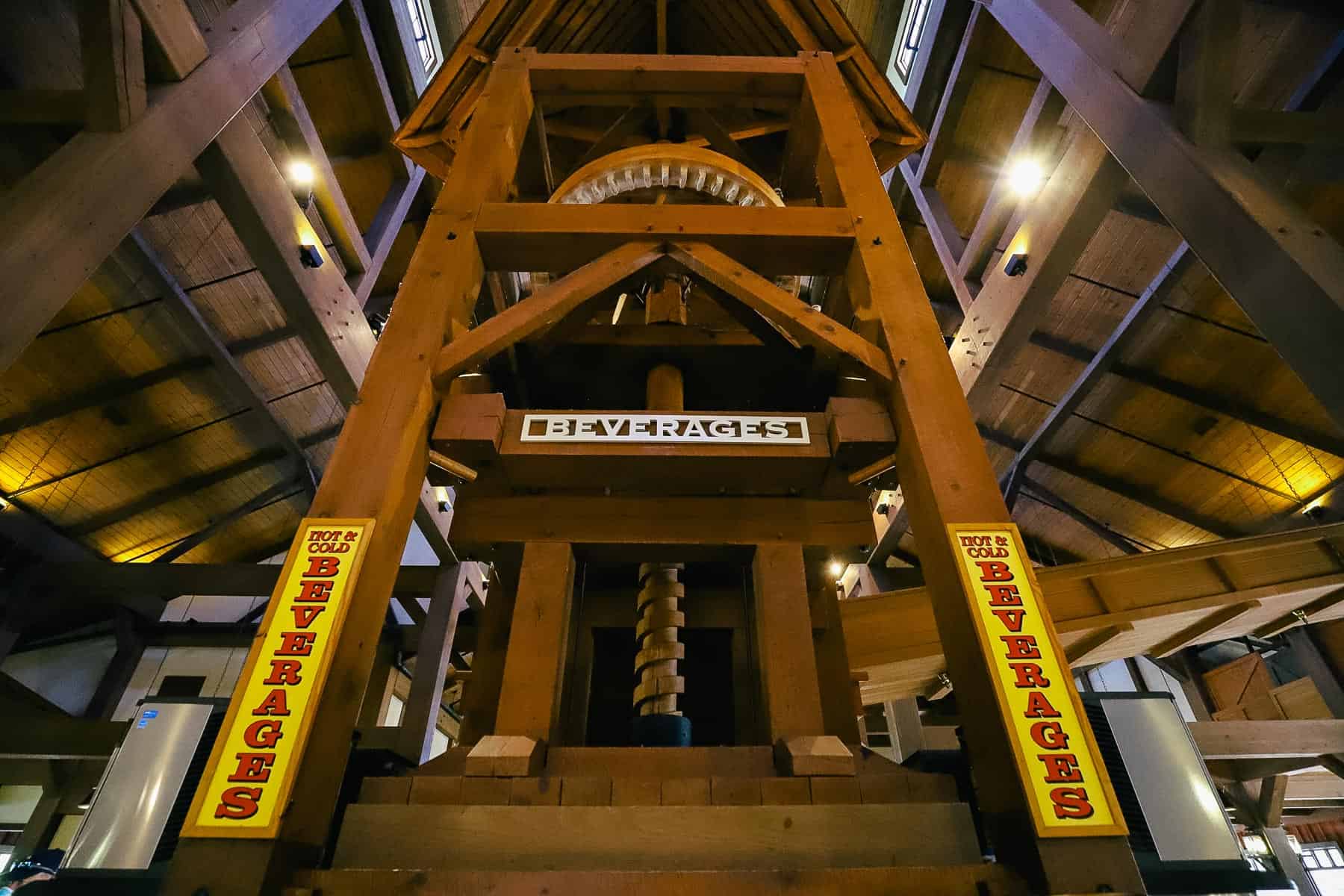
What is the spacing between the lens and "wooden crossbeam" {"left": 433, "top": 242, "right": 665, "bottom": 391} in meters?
3.54

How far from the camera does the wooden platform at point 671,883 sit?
1980mm

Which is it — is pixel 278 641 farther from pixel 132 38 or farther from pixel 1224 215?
pixel 1224 215

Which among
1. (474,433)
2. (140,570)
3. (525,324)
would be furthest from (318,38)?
(140,570)

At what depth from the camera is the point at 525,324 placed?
366 centimetres

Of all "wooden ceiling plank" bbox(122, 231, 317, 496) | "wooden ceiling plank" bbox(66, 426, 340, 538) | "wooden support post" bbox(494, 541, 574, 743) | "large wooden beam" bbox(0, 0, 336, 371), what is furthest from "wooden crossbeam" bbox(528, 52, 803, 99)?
"wooden ceiling plank" bbox(66, 426, 340, 538)

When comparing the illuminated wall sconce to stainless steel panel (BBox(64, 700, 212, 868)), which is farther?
the illuminated wall sconce

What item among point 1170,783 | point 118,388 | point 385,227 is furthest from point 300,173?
point 1170,783

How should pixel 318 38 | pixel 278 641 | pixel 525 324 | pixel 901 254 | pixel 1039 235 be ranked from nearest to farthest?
1. pixel 278 641
2. pixel 525 324
3. pixel 901 254
4. pixel 1039 235
5. pixel 318 38

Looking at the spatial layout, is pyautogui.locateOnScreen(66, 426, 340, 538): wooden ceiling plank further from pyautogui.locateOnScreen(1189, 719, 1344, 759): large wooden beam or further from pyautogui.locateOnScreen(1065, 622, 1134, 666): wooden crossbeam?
pyautogui.locateOnScreen(1189, 719, 1344, 759): large wooden beam

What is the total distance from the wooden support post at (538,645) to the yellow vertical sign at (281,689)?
956 mm

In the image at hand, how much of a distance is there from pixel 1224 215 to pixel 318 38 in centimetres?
1002

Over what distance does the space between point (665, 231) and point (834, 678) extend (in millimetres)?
3167

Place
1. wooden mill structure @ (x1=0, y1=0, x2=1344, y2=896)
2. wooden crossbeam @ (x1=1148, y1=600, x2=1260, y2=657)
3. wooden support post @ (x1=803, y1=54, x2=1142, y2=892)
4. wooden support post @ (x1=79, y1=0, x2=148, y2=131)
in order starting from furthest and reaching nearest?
wooden crossbeam @ (x1=1148, y1=600, x2=1260, y2=657) → wooden support post @ (x1=79, y1=0, x2=148, y2=131) → wooden mill structure @ (x1=0, y1=0, x2=1344, y2=896) → wooden support post @ (x1=803, y1=54, x2=1142, y2=892)

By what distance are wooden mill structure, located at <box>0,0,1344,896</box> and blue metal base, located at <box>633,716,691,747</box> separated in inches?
1.2
